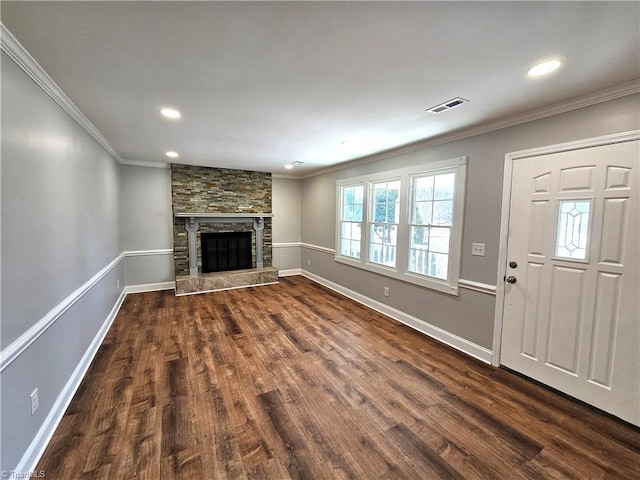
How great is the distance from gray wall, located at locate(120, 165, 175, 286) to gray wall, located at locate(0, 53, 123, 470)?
2.29m

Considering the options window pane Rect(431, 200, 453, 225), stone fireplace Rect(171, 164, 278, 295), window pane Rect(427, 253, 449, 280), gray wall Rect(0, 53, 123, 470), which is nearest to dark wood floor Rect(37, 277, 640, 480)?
gray wall Rect(0, 53, 123, 470)

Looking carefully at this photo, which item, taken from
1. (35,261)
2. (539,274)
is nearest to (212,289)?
(35,261)

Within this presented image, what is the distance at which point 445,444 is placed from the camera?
5.74ft

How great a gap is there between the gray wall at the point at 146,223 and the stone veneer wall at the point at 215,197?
0.16 meters

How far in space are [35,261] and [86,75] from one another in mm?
1264

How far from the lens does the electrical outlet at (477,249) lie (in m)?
2.81

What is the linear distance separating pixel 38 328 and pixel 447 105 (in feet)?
10.9

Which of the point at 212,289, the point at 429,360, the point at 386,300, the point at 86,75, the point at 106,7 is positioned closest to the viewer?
the point at 106,7

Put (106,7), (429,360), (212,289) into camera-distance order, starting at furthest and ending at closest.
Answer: (212,289) → (429,360) → (106,7)

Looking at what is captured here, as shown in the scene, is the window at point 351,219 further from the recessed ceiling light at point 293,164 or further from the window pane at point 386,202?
the recessed ceiling light at point 293,164

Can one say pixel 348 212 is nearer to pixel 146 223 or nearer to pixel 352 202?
pixel 352 202

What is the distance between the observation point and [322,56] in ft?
5.13

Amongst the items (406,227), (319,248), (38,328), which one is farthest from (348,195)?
(38,328)

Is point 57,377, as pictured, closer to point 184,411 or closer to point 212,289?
point 184,411
